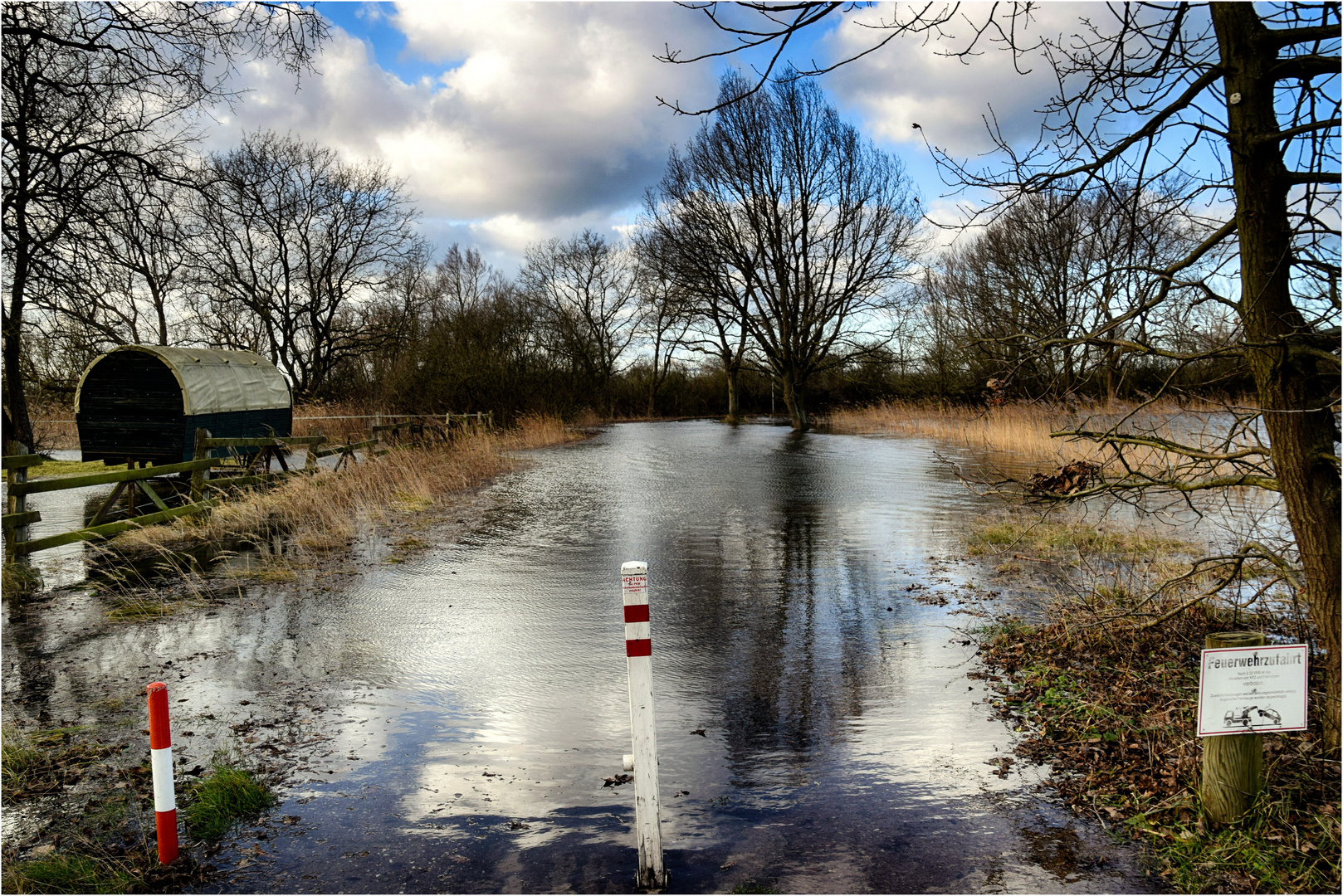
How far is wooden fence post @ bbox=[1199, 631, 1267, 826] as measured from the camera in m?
3.43

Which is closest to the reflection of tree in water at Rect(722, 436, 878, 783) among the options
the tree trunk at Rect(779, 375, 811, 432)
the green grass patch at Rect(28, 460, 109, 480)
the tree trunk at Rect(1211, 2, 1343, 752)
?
the tree trunk at Rect(1211, 2, 1343, 752)

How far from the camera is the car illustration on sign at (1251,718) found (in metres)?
3.35

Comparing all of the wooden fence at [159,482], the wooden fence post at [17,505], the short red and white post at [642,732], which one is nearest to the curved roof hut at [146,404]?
the wooden fence at [159,482]

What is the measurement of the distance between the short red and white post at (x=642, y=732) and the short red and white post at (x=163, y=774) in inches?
72.0

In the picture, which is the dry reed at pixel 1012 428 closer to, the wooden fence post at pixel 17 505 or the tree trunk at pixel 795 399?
the tree trunk at pixel 795 399

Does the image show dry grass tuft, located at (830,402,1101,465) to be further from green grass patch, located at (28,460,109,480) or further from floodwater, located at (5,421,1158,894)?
green grass patch, located at (28,460,109,480)

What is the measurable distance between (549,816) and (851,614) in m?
3.91

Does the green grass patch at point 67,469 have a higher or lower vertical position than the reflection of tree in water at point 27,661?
higher

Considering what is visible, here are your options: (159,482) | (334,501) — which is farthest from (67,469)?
(334,501)

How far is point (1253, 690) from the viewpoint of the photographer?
333 centimetres

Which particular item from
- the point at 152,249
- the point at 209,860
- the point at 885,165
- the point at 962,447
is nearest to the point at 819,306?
the point at 885,165

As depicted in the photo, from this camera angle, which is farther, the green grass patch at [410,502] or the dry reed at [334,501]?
the green grass patch at [410,502]

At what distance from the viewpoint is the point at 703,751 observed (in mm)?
4625

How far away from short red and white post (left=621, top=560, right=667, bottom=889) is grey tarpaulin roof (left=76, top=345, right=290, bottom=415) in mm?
16995
